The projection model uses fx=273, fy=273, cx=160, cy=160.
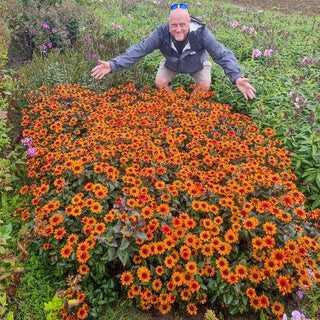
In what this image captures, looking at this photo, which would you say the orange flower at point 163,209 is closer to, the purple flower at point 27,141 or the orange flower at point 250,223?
the orange flower at point 250,223

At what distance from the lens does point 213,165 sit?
3.03 metres

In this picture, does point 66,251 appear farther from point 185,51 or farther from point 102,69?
point 185,51

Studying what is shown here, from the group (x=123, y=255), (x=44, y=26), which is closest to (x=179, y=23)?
(x=123, y=255)

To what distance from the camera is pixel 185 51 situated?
166 inches

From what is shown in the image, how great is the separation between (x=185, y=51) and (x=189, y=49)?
2.6 inches

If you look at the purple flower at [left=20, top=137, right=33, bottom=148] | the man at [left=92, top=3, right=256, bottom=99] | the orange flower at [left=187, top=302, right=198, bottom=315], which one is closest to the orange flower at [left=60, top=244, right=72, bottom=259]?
the orange flower at [left=187, top=302, right=198, bottom=315]

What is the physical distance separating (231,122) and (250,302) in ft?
7.14

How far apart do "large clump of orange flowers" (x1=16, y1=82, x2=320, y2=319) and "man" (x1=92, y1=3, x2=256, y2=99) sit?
1.37 meters

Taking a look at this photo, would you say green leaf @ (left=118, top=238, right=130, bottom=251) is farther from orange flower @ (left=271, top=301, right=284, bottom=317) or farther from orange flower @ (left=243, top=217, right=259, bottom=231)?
orange flower @ (left=271, top=301, right=284, bottom=317)

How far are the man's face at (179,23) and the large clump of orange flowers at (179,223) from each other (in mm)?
1672

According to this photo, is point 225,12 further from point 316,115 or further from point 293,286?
point 293,286

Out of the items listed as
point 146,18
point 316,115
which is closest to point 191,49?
point 316,115

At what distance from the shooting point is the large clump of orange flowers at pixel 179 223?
2.05 meters

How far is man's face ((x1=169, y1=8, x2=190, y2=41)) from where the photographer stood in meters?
3.71
